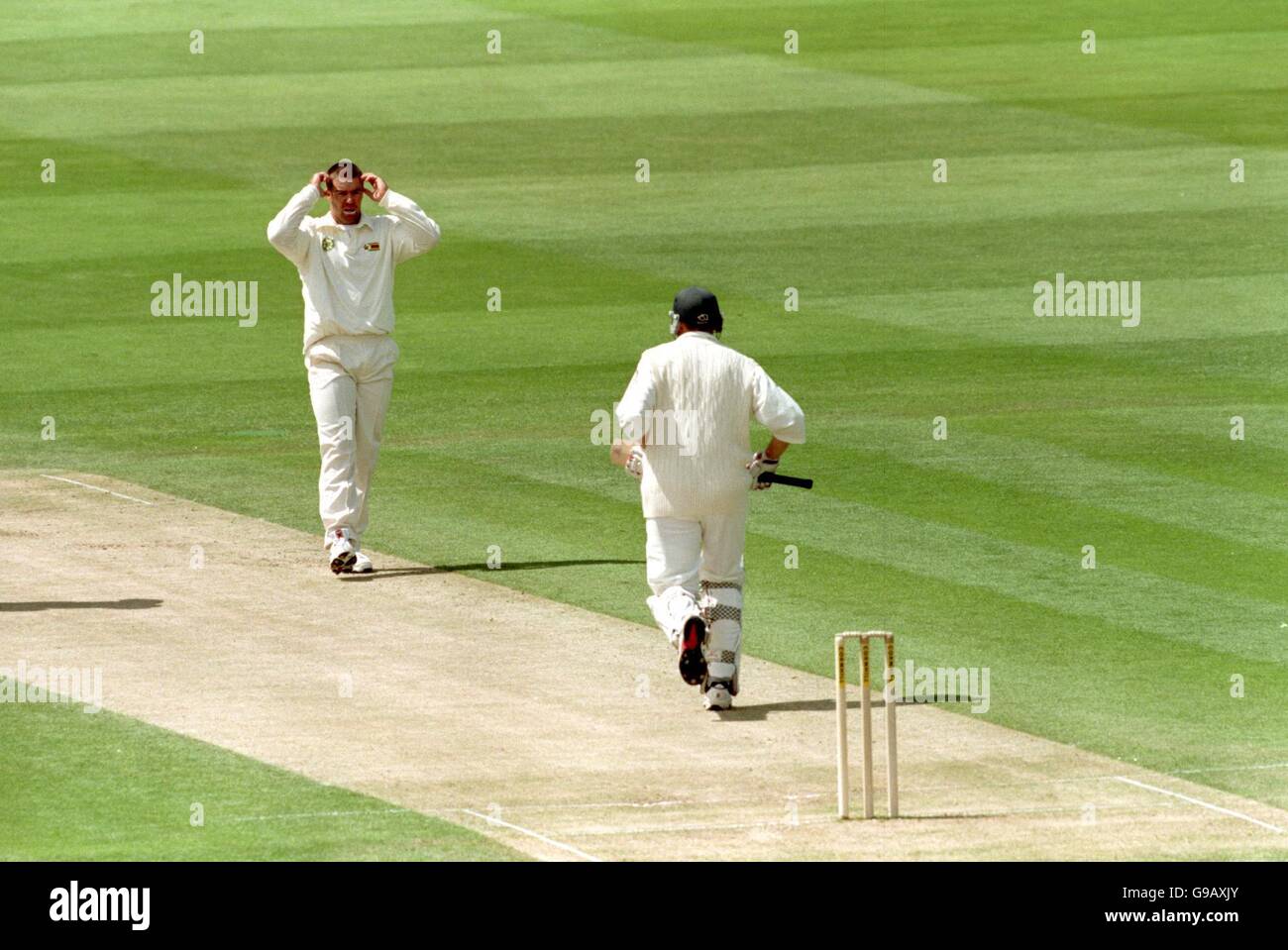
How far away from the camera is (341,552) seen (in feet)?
47.6

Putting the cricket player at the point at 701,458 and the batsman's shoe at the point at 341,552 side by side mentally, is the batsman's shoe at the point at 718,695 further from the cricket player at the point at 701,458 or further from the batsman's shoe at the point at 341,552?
the batsman's shoe at the point at 341,552

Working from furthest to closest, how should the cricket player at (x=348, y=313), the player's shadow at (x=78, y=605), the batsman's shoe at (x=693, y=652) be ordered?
the cricket player at (x=348, y=313)
the player's shadow at (x=78, y=605)
the batsman's shoe at (x=693, y=652)

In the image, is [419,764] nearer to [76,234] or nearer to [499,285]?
[499,285]

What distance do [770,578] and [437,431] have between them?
6.10 m

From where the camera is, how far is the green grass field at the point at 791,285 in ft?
45.9

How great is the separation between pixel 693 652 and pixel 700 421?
1135 mm

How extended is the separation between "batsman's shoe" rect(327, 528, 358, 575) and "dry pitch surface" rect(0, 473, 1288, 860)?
13 centimetres

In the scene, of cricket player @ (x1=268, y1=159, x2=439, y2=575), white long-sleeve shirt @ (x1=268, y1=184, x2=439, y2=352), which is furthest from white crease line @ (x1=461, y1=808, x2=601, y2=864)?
white long-sleeve shirt @ (x1=268, y1=184, x2=439, y2=352)

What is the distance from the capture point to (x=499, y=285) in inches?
1060

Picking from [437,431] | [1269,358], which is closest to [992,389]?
[1269,358]

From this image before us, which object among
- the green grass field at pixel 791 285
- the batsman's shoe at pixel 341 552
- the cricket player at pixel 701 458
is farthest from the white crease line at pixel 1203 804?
the batsman's shoe at pixel 341 552

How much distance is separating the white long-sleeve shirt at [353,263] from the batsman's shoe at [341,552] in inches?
48.7

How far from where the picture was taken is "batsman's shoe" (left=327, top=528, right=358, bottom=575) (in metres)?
14.5

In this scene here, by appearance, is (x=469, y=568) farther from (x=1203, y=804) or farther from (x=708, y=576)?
(x=1203, y=804)
